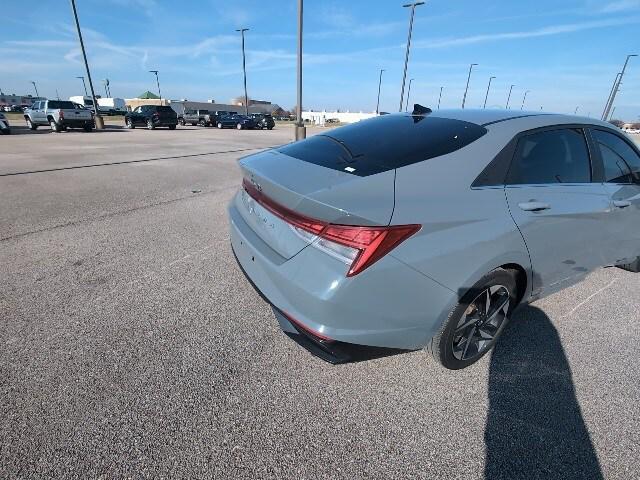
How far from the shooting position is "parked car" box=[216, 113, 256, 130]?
33.9 m


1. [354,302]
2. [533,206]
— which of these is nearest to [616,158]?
[533,206]

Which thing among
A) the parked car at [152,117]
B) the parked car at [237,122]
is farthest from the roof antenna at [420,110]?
the parked car at [237,122]

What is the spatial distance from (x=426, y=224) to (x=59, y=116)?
2632 centimetres

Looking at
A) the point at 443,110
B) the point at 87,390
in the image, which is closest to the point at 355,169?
the point at 443,110

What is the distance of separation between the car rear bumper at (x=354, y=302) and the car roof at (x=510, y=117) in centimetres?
130

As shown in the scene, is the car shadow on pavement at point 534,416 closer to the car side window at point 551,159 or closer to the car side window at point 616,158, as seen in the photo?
the car side window at point 551,159

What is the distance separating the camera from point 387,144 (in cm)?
235

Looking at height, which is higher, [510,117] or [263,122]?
[510,117]

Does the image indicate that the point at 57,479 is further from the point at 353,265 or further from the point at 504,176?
the point at 504,176

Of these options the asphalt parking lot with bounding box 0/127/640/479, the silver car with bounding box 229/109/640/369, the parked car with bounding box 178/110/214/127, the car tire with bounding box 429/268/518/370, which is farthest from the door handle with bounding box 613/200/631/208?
the parked car with bounding box 178/110/214/127

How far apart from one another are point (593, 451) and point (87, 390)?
2824 mm

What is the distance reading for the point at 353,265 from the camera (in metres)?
1.67

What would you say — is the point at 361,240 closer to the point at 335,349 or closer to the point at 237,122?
the point at 335,349

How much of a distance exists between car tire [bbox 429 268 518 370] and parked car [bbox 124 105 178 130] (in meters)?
30.2
